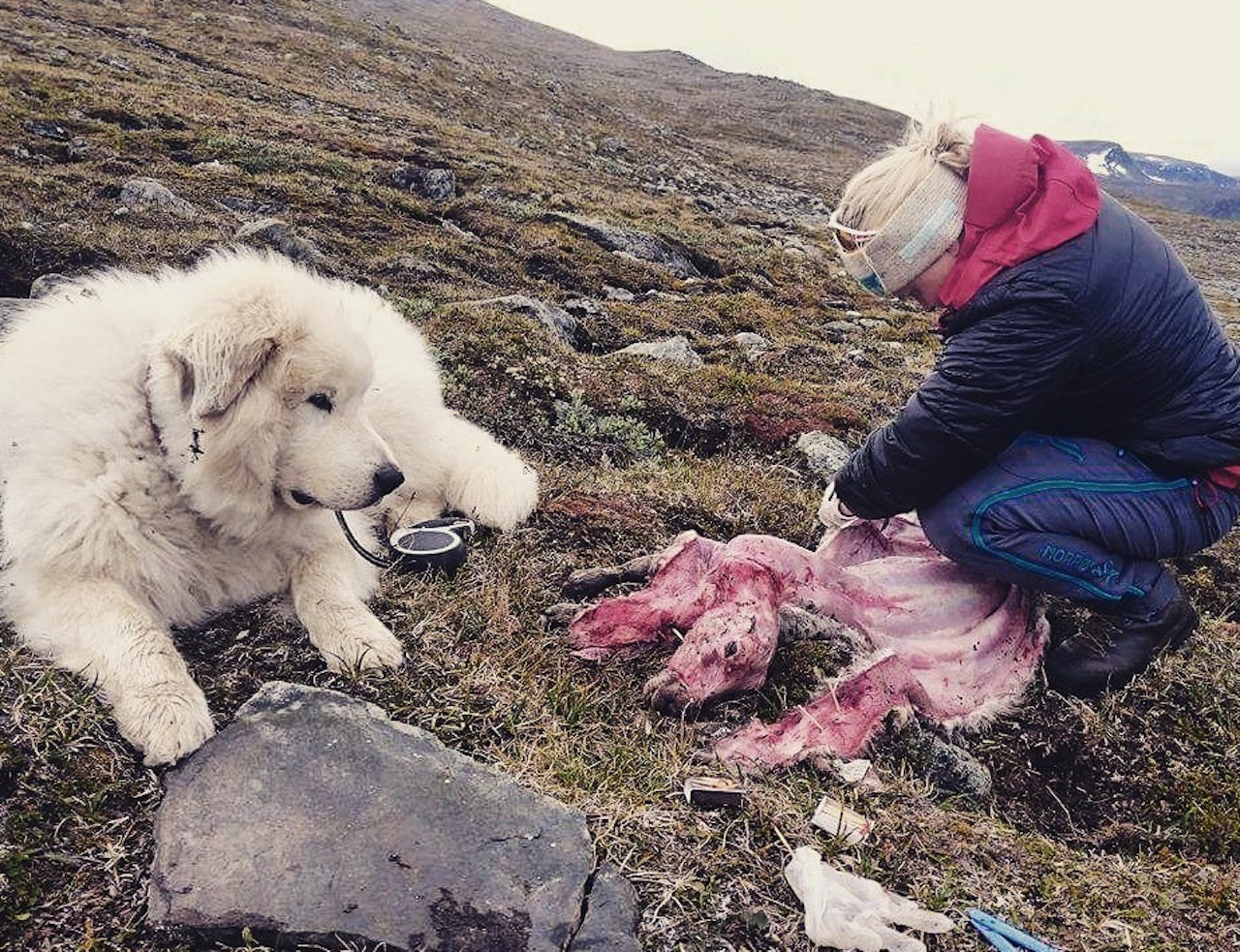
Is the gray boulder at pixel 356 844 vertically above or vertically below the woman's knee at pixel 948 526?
below

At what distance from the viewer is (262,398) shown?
3.47 m

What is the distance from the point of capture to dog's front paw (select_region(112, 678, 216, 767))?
2781 mm

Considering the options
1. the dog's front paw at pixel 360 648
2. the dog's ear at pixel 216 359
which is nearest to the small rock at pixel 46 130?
→ the dog's ear at pixel 216 359

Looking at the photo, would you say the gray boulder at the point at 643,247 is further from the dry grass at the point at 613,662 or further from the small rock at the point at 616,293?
the small rock at the point at 616,293

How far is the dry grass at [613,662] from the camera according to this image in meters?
2.59

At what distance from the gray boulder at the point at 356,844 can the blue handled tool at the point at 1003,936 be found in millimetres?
1064

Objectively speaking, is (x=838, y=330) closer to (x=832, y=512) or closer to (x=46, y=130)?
(x=832, y=512)

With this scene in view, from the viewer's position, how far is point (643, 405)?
7355mm

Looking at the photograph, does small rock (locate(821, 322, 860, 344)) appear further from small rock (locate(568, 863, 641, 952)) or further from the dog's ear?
small rock (locate(568, 863, 641, 952))

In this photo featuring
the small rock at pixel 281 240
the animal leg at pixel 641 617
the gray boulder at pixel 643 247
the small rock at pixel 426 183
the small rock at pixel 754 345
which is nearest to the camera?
the animal leg at pixel 641 617

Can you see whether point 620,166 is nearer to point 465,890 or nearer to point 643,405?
point 643,405

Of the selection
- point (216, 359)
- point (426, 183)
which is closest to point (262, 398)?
point (216, 359)

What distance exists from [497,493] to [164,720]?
226 centimetres

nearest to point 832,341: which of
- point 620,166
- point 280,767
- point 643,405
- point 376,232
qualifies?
point 643,405
